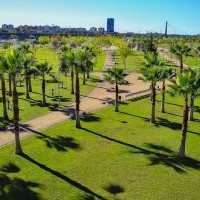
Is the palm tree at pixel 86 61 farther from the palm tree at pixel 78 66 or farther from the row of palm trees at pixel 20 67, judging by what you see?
the palm tree at pixel 78 66

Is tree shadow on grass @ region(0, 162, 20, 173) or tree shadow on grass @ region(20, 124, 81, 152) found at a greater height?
tree shadow on grass @ region(20, 124, 81, 152)

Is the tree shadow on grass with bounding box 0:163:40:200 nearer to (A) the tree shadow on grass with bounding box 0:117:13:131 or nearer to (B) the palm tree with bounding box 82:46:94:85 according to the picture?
(A) the tree shadow on grass with bounding box 0:117:13:131

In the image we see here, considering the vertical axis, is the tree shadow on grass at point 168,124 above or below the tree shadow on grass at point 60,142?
above

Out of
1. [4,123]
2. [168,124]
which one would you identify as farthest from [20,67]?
[168,124]

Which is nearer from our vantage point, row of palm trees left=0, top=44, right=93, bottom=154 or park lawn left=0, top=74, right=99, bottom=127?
row of palm trees left=0, top=44, right=93, bottom=154

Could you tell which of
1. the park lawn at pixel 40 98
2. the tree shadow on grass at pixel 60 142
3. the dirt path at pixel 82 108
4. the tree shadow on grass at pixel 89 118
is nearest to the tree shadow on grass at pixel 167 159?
the tree shadow on grass at pixel 60 142

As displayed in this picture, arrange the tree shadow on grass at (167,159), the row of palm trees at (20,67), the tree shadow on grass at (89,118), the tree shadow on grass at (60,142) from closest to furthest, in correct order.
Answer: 1. the tree shadow on grass at (167,159)
2. the row of palm trees at (20,67)
3. the tree shadow on grass at (60,142)
4. the tree shadow on grass at (89,118)

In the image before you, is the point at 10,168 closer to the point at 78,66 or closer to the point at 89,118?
the point at 78,66

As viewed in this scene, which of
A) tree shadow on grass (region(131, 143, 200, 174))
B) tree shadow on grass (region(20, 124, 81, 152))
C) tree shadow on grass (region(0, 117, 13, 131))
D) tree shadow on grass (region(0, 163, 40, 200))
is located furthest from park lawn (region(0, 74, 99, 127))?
tree shadow on grass (region(131, 143, 200, 174))
